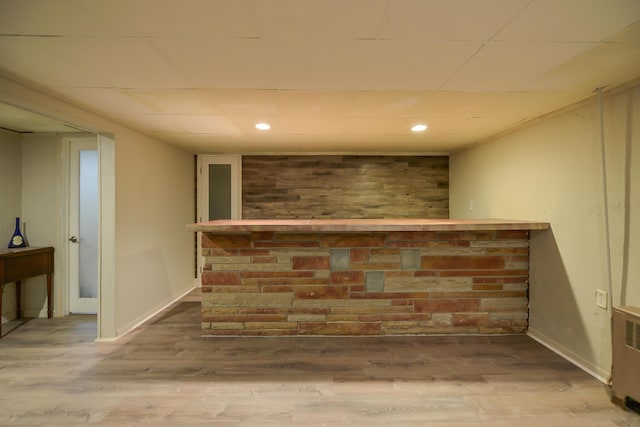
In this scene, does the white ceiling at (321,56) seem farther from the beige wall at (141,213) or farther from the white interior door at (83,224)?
the white interior door at (83,224)

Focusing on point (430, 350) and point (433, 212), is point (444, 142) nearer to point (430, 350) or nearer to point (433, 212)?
point (433, 212)

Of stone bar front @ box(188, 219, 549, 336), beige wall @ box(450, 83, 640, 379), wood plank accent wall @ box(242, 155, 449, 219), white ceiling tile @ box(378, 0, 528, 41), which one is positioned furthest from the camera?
wood plank accent wall @ box(242, 155, 449, 219)

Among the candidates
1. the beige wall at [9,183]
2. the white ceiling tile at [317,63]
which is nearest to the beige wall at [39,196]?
the beige wall at [9,183]

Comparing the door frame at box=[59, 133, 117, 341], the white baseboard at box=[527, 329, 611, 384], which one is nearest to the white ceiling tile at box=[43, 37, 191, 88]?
the door frame at box=[59, 133, 117, 341]

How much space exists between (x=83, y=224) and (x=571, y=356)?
4.90m

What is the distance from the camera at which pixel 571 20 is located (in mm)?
1272

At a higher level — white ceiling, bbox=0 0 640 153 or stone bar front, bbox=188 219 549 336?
white ceiling, bbox=0 0 640 153

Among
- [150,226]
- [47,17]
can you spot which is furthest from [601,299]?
[150,226]

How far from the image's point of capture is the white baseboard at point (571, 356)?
79.8 inches

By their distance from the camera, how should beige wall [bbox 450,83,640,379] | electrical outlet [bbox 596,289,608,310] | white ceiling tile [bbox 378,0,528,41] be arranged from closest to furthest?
1. white ceiling tile [bbox 378,0,528,41]
2. beige wall [bbox 450,83,640,379]
3. electrical outlet [bbox 596,289,608,310]

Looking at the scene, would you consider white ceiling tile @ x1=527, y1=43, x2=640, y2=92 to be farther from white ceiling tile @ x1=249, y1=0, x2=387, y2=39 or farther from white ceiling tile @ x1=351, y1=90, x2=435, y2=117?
white ceiling tile @ x1=249, y1=0, x2=387, y2=39

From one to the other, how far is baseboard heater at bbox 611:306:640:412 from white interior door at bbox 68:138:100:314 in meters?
4.62

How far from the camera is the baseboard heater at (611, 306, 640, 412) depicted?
1.65 meters

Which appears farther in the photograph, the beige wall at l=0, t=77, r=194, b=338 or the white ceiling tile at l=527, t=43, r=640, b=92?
the beige wall at l=0, t=77, r=194, b=338
